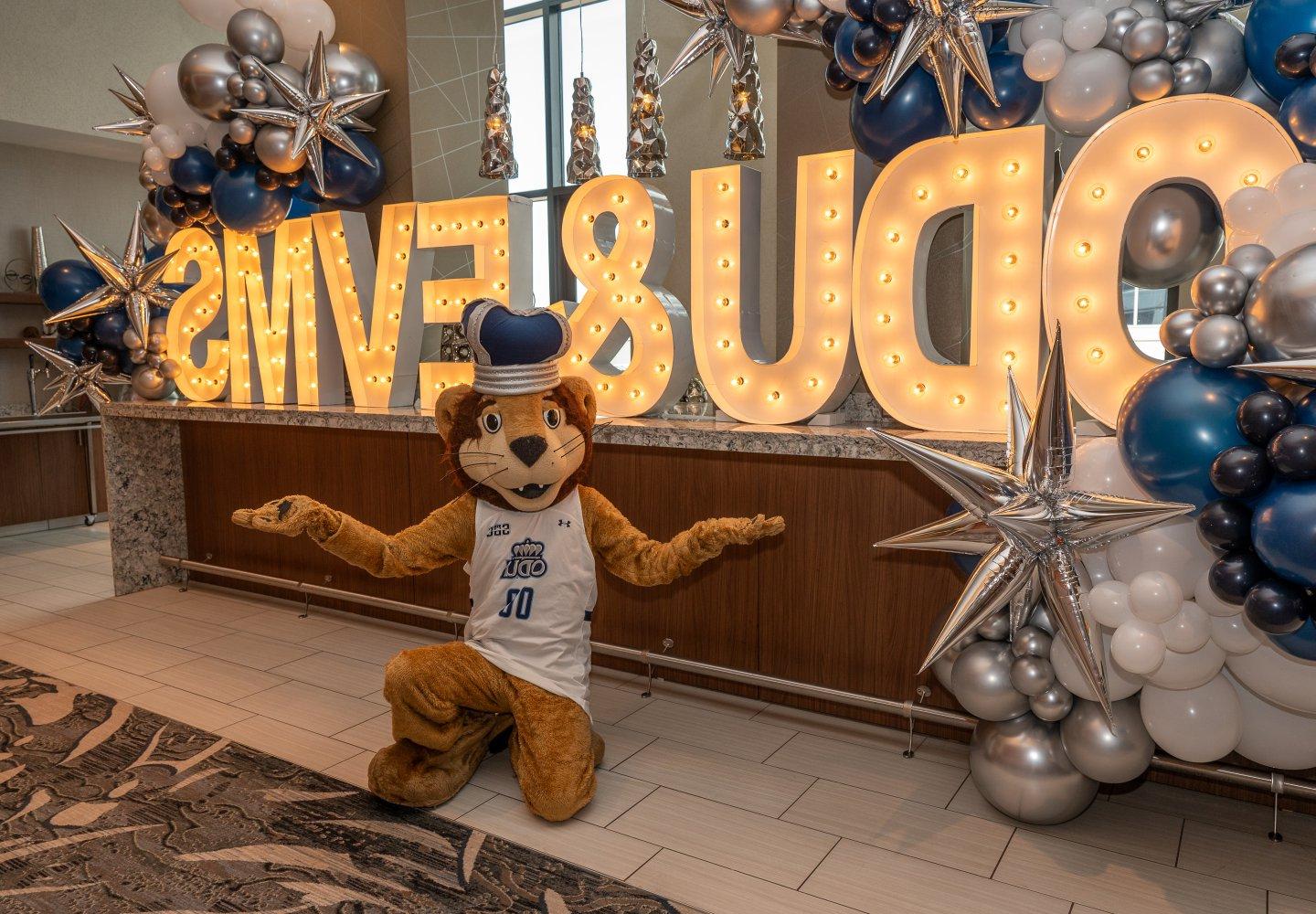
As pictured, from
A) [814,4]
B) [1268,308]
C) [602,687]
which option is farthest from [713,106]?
[1268,308]

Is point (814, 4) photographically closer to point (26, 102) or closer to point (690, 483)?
point (690, 483)

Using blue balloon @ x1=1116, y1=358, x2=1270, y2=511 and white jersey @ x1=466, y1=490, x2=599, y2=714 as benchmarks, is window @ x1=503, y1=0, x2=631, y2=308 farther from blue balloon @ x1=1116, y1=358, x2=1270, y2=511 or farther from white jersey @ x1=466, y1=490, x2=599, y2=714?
blue balloon @ x1=1116, y1=358, x2=1270, y2=511

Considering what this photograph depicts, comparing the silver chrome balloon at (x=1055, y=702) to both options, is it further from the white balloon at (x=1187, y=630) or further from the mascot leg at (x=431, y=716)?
the mascot leg at (x=431, y=716)

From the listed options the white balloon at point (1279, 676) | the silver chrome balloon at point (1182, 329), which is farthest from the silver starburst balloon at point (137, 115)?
the white balloon at point (1279, 676)

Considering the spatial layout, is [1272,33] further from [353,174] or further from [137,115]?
[137,115]

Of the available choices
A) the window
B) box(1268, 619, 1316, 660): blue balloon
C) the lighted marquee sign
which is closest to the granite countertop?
the lighted marquee sign

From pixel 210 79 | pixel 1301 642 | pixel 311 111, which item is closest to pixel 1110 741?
pixel 1301 642

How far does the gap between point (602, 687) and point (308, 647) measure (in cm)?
130

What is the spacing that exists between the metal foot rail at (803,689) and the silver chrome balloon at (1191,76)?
5.37ft

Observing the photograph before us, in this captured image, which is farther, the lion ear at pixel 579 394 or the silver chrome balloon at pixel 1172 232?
the lion ear at pixel 579 394

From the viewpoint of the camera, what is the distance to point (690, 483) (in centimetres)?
307

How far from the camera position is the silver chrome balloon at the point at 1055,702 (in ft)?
7.04

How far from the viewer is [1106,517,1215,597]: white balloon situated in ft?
6.38

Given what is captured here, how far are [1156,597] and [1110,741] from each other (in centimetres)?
42
